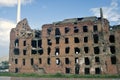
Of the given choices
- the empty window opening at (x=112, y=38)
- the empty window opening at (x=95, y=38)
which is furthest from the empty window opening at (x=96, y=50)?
the empty window opening at (x=112, y=38)

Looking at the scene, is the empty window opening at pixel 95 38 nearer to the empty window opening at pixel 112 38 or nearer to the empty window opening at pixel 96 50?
the empty window opening at pixel 96 50

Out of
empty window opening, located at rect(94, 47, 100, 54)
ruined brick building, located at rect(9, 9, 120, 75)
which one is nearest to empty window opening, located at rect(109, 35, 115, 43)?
ruined brick building, located at rect(9, 9, 120, 75)

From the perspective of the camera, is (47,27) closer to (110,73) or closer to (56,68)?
(56,68)

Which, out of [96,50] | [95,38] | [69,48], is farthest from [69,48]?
[95,38]

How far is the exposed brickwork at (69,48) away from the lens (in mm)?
38500

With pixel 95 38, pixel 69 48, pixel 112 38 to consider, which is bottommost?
pixel 69 48

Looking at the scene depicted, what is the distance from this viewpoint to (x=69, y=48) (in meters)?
41.3

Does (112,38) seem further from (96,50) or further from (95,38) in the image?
(96,50)

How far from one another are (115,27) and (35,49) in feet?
58.7

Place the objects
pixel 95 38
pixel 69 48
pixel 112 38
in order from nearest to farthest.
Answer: pixel 112 38
pixel 95 38
pixel 69 48

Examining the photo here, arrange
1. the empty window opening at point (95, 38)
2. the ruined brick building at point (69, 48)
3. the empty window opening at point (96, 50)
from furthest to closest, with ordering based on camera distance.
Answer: the empty window opening at point (95, 38), the empty window opening at point (96, 50), the ruined brick building at point (69, 48)

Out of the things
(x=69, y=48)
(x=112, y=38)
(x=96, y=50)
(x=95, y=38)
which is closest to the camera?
(x=112, y=38)

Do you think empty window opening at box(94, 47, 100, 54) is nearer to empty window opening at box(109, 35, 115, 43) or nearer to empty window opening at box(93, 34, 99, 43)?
empty window opening at box(93, 34, 99, 43)

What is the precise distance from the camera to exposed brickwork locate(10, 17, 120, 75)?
38500mm
